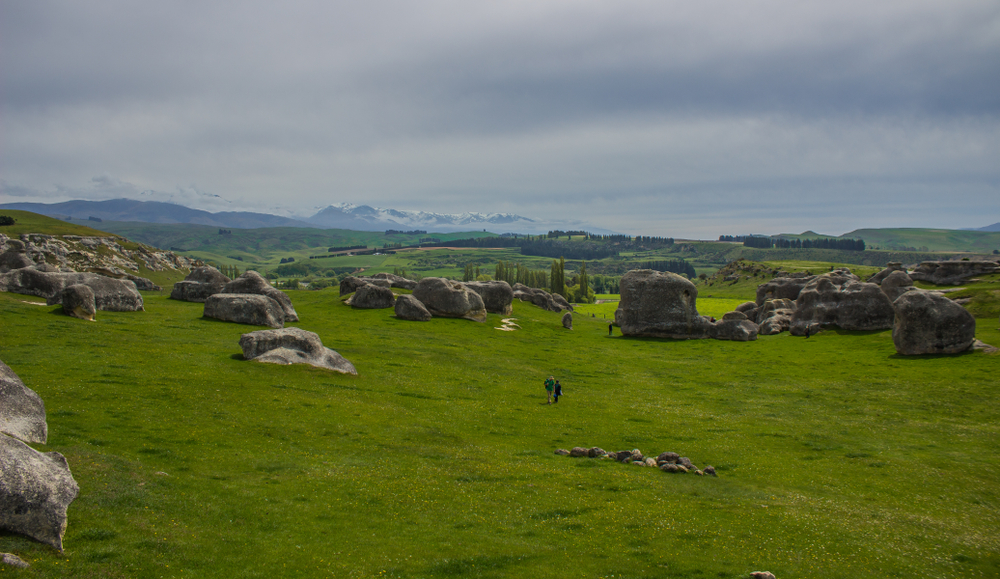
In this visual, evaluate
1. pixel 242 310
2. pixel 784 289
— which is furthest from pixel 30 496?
pixel 784 289

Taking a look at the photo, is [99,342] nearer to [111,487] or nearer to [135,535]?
[111,487]

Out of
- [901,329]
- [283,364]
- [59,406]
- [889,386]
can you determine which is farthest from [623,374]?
[59,406]

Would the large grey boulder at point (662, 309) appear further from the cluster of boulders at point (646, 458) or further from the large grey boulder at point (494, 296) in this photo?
the cluster of boulders at point (646, 458)

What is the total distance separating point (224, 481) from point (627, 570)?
15.3m

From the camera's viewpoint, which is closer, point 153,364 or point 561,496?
point 561,496

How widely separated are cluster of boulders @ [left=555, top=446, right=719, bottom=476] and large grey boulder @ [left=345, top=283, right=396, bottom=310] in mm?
55232

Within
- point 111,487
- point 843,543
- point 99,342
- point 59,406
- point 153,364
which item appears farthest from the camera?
point 99,342

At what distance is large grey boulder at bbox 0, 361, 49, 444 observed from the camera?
18.0m

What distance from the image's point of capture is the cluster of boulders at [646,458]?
26.6 meters

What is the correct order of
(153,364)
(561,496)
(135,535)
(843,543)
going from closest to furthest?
(135,535)
(843,543)
(561,496)
(153,364)

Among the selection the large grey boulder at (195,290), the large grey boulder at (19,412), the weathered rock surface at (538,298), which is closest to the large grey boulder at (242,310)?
the large grey boulder at (195,290)

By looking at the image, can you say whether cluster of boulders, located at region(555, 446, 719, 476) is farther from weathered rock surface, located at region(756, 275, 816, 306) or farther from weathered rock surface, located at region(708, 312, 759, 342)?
weathered rock surface, located at region(756, 275, 816, 306)

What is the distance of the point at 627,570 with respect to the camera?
53.5 ft

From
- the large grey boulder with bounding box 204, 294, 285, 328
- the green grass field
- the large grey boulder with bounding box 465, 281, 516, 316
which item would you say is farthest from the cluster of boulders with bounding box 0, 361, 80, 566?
the large grey boulder with bounding box 465, 281, 516, 316
